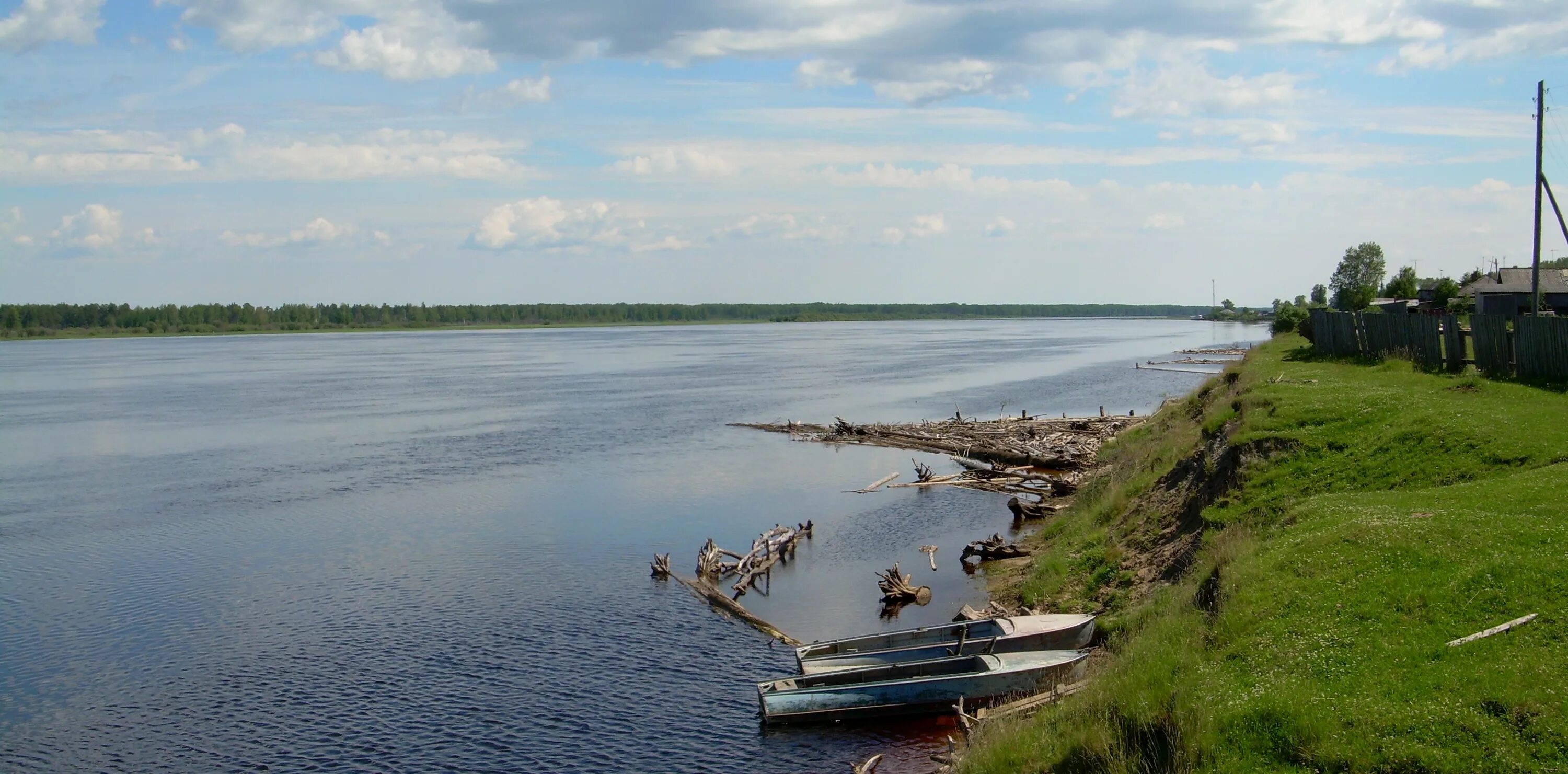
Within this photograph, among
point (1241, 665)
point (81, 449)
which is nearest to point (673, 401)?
point (81, 449)

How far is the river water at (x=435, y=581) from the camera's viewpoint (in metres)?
18.6

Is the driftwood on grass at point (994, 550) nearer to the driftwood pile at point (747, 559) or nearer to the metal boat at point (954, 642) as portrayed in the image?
the driftwood pile at point (747, 559)

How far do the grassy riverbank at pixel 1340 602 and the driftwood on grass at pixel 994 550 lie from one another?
4.02 m

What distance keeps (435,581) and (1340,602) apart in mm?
21934

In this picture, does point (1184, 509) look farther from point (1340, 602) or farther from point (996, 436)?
point (996, 436)

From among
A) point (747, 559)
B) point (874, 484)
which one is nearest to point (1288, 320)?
point (874, 484)

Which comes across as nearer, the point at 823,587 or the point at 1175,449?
the point at 823,587

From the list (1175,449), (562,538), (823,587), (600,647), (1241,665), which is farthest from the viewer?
(562,538)

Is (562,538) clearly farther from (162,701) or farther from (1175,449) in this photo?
(1175,449)

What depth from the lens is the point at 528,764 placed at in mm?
17406

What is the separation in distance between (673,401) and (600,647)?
52009mm

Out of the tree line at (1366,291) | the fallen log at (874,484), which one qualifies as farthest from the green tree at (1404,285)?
the fallen log at (874,484)

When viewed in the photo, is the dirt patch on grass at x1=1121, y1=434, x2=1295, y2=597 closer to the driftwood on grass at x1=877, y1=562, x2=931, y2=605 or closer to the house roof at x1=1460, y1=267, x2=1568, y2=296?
the driftwood on grass at x1=877, y1=562, x2=931, y2=605

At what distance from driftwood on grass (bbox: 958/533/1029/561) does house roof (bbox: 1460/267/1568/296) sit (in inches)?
2108
